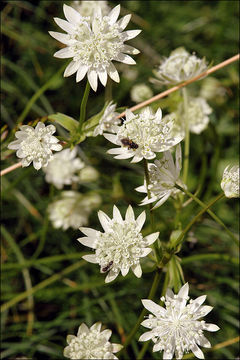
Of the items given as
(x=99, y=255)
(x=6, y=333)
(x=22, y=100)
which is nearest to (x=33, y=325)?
(x=6, y=333)

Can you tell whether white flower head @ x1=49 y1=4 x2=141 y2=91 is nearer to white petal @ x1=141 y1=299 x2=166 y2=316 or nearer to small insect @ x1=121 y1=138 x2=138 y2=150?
small insect @ x1=121 y1=138 x2=138 y2=150

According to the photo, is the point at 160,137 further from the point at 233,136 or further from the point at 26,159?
the point at 233,136

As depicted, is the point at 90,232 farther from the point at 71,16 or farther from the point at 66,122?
the point at 71,16

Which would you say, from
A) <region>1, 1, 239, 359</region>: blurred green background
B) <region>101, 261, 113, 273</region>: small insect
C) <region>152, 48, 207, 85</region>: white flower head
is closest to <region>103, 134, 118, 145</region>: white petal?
<region>101, 261, 113, 273</region>: small insect

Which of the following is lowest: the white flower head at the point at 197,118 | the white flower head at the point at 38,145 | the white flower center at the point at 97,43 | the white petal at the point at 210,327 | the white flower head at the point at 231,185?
the white petal at the point at 210,327

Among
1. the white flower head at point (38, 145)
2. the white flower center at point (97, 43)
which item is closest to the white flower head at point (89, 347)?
the white flower head at point (38, 145)

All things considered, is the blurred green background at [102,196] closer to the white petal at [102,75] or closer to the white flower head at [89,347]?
the white flower head at [89,347]

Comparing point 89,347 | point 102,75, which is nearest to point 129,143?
point 102,75
